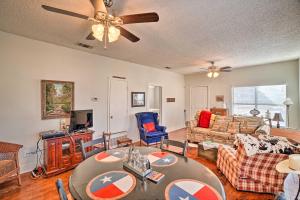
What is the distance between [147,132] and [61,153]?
89.9 inches

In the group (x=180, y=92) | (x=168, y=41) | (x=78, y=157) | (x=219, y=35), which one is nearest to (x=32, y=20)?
(x=168, y=41)

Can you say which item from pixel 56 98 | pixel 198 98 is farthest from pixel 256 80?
pixel 56 98

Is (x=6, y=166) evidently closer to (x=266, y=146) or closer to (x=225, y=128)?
(x=266, y=146)

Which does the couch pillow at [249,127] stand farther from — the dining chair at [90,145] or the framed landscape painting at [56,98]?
the framed landscape painting at [56,98]

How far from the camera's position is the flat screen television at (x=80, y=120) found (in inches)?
125

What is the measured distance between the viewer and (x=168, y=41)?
3.18 m

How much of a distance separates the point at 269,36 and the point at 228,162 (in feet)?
8.30

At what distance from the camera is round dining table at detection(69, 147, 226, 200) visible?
1.14m

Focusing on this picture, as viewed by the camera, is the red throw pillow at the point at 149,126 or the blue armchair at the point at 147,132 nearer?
the blue armchair at the point at 147,132

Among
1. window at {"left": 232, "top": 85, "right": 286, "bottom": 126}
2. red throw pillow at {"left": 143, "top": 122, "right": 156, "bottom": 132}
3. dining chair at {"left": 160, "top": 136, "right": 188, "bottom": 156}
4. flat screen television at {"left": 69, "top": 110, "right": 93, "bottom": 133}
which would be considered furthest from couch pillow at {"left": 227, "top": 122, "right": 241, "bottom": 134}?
flat screen television at {"left": 69, "top": 110, "right": 93, "bottom": 133}

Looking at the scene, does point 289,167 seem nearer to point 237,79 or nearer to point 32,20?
point 32,20

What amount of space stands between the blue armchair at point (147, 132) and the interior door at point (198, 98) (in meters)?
3.04

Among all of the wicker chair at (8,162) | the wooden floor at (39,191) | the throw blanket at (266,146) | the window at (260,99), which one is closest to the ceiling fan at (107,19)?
the throw blanket at (266,146)

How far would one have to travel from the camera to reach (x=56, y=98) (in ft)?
10.9
